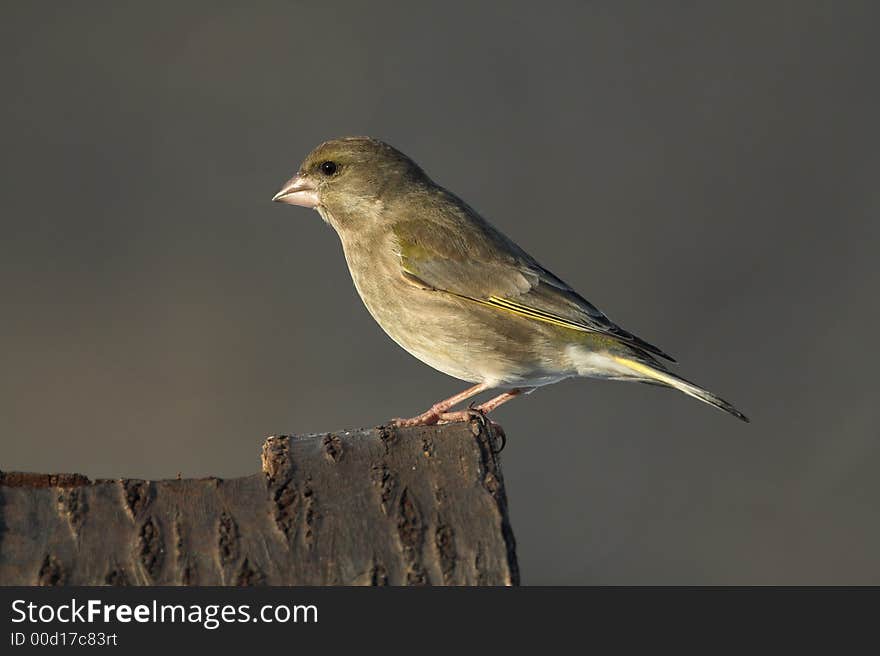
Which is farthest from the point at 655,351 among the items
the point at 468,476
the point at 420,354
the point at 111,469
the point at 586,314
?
the point at 111,469

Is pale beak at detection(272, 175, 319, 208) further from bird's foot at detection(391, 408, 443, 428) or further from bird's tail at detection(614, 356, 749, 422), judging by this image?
bird's tail at detection(614, 356, 749, 422)

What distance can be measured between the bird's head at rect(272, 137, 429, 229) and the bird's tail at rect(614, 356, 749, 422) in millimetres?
1374

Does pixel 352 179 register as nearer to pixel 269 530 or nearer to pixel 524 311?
pixel 524 311

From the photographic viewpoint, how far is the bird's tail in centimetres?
482

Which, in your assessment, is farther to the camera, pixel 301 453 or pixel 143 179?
pixel 143 179

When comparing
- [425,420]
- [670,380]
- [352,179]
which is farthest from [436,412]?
[352,179]

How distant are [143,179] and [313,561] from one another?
23.8 feet

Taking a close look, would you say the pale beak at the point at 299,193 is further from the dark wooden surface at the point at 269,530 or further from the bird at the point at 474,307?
the dark wooden surface at the point at 269,530

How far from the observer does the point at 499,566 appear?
6.96 ft

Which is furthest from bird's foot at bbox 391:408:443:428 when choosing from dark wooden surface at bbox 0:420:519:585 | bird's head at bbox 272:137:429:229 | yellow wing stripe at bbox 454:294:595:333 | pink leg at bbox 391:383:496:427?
dark wooden surface at bbox 0:420:519:585

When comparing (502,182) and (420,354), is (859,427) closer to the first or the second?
(502,182)

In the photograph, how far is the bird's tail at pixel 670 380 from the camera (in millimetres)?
4820

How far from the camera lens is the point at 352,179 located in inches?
225

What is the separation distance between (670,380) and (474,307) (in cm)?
90
